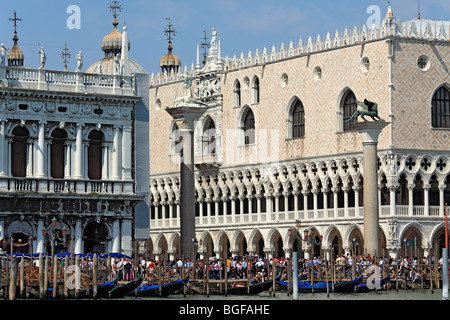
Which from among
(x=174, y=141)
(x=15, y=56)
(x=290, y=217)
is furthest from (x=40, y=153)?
(x=15, y=56)

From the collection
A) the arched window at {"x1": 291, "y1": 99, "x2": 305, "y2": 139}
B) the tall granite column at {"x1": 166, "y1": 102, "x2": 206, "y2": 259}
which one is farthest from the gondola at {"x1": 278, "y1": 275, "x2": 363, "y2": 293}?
the arched window at {"x1": 291, "y1": 99, "x2": 305, "y2": 139}

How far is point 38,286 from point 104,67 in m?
34.9

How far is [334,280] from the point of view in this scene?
52.9 meters

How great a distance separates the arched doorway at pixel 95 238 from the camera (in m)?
59.9

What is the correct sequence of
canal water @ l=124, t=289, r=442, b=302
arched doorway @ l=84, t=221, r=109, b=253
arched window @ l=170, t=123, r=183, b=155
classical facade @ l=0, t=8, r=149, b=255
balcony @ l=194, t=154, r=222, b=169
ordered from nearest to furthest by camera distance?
canal water @ l=124, t=289, r=442, b=302 → classical facade @ l=0, t=8, r=149, b=255 → arched doorway @ l=84, t=221, r=109, b=253 → balcony @ l=194, t=154, r=222, b=169 → arched window @ l=170, t=123, r=183, b=155

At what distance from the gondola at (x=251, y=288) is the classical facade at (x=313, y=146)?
950cm

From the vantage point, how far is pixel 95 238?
59969 millimetres

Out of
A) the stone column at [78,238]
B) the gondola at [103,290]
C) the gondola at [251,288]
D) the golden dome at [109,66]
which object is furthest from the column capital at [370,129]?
the golden dome at [109,66]

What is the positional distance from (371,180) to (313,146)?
12694mm

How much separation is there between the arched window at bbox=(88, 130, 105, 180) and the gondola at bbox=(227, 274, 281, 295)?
9674 millimetres

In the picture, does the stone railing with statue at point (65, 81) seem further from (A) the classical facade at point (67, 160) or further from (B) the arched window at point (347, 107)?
(B) the arched window at point (347, 107)

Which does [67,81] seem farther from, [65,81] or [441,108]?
[441,108]

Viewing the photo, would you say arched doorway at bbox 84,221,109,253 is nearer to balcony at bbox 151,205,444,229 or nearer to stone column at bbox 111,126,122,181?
stone column at bbox 111,126,122,181

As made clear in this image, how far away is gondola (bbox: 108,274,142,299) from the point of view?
50.4m
